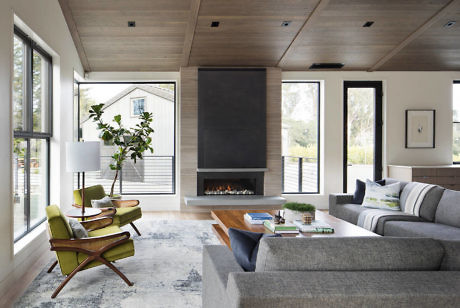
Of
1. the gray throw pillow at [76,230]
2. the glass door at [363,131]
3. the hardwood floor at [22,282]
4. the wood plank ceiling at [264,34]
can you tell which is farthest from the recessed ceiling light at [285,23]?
the hardwood floor at [22,282]

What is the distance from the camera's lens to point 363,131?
7.50 metres

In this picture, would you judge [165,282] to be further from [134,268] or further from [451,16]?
[451,16]

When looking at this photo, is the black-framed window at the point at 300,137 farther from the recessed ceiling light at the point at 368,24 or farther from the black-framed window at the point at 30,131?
the black-framed window at the point at 30,131

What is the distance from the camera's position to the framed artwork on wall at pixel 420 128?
745 cm

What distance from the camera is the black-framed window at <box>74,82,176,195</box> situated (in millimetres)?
→ 7453

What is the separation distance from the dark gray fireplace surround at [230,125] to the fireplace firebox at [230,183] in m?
0.02

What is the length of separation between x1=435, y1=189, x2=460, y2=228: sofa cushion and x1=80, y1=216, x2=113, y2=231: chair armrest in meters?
3.66

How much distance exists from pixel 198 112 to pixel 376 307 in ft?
18.5

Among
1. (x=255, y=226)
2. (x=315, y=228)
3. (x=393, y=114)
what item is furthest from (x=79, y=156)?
(x=393, y=114)

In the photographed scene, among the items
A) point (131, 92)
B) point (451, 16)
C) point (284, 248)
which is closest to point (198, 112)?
point (131, 92)

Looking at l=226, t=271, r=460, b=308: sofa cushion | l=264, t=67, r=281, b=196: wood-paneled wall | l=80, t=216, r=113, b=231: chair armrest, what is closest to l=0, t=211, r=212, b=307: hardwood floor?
l=80, t=216, r=113, b=231: chair armrest

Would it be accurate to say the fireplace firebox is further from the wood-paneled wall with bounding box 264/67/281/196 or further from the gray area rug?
the gray area rug

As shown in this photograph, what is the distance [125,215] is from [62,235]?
171 centimetres

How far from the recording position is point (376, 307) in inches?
61.9
